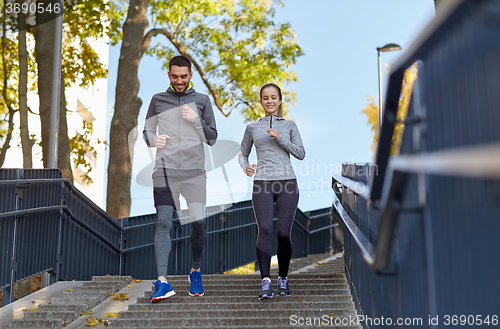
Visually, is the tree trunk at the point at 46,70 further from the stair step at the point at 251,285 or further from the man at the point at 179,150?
the man at the point at 179,150

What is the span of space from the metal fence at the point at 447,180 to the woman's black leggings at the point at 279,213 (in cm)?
207

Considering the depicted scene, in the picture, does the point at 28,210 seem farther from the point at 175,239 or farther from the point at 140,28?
the point at 140,28

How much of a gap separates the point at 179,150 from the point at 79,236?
9.34 feet

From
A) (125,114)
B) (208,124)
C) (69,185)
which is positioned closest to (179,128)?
(208,124)

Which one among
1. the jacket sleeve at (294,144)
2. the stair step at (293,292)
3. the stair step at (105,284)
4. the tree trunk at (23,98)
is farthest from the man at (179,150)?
the tree trunk at (23,98)

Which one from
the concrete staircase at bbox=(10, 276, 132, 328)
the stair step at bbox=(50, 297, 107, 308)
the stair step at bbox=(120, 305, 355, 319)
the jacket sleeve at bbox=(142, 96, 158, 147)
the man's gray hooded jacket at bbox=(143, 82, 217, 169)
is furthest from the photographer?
the stair step at bbox=(50, 297, 107, 308)

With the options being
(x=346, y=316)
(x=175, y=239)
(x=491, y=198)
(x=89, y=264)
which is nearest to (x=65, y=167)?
(x=175, y=239)

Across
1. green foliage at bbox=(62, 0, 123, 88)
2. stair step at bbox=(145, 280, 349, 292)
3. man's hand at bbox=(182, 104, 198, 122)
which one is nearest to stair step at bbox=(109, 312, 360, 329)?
stair step at bbox=(145, 280, 349, 292)

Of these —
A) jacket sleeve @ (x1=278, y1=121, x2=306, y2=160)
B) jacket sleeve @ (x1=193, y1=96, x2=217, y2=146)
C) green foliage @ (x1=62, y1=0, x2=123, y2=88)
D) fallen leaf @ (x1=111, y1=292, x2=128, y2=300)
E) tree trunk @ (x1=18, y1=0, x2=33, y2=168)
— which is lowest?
fallen leaf @ (x1=111, y1=292, x2=128, y2=300)

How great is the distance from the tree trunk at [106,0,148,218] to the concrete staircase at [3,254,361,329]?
5246 millimetres

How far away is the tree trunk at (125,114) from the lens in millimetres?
10258

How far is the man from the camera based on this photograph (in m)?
4.35

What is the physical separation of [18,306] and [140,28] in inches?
308

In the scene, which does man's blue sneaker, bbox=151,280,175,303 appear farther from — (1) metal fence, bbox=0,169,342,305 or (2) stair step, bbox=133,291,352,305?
(1) metal fence, bbox=0,169,342,305
